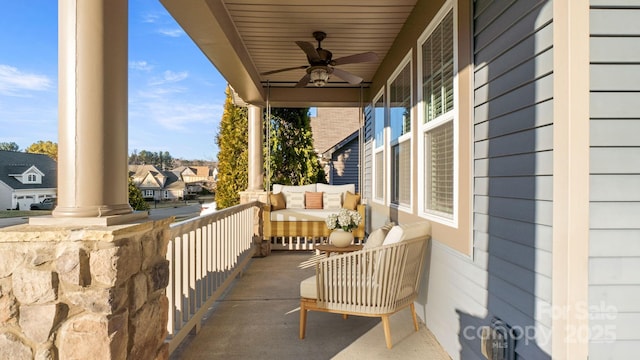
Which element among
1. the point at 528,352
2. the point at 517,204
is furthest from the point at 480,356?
the point at 517,204

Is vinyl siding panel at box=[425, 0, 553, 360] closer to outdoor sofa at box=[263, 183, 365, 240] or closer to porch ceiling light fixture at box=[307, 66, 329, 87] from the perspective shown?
porch ceiling light fixture at box=[307, 66, 329, 87]

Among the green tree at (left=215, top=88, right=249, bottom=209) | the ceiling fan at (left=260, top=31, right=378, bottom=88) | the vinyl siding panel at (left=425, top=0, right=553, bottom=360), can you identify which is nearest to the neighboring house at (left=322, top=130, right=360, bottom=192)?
the green tree at (left=215, top=88, right=249, bottom=209)

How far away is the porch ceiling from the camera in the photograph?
3.29 m

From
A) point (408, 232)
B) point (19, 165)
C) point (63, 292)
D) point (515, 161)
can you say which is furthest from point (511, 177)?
point (19, 165)

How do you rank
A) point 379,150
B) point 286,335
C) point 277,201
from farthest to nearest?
point 277,201
point 379,150
point 286,335

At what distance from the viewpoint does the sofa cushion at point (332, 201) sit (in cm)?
683

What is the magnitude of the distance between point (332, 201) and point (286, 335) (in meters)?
4.06

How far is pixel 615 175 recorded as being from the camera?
4.70ft

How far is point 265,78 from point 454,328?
486 centimetres

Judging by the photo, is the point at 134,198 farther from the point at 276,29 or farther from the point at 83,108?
the point at 83,108

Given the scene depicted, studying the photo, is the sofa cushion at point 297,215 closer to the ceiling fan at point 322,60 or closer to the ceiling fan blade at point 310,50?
the ceiling fan at point 322,60

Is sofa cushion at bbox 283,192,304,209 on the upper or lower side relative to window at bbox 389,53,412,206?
lower

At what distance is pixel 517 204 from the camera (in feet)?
5.68

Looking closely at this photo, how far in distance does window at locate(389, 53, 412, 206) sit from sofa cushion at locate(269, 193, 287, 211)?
2557 mm
